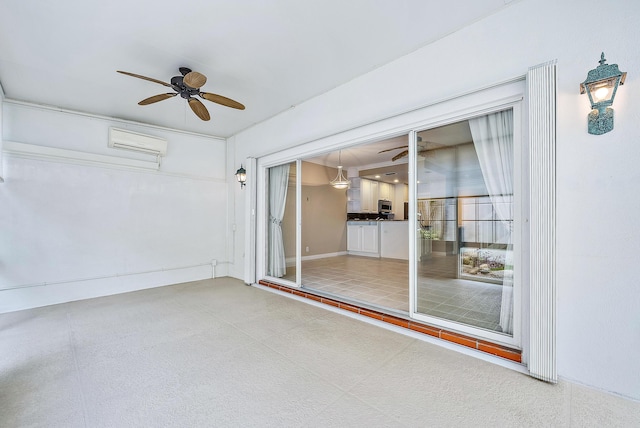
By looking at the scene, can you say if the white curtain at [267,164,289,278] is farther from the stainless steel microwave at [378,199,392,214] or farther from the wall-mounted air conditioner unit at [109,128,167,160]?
the stainless steel microwave at [378,199,392,214]

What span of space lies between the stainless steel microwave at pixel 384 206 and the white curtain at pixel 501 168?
257 inches

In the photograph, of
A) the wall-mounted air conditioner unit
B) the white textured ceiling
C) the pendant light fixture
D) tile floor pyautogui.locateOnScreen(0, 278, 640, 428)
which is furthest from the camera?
the pendant light fixture

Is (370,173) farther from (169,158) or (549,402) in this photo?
(549,402)

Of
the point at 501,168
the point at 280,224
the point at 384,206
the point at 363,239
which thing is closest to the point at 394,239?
the point at 363,239

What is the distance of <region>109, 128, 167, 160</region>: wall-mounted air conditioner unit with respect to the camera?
430 centimetres

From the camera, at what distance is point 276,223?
502cm

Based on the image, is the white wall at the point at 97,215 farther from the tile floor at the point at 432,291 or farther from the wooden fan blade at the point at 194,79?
the wooden fan blade at the point at 194,79

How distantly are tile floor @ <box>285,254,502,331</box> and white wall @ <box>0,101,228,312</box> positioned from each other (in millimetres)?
2182

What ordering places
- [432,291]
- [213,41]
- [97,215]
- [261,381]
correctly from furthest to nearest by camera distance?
[97,215] < [432,291] < [213,41] < [261,381]

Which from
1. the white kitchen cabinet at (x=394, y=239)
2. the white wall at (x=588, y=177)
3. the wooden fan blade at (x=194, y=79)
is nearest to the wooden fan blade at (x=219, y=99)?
the wooden fan blade at (x=194, y=79)

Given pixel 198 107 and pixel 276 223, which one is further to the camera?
pixel 276 223

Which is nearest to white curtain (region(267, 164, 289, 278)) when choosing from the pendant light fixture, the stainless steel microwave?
the pendant light fixture

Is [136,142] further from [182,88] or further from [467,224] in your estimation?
[467,224]

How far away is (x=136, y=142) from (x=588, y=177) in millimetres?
5623
